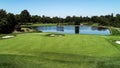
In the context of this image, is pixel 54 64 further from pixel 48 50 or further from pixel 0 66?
pixel 48 50

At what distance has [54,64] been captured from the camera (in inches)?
805

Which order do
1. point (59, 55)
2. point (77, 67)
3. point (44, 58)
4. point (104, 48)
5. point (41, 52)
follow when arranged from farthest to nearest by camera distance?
point (104, 48), point (41, 52), point (59, 55), point (44, 58), point (77, 67)

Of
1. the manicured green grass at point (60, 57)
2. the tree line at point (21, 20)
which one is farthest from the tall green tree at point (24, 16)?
the manicured green grass at point (60, 57)

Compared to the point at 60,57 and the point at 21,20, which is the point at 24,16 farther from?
the point at 60,57

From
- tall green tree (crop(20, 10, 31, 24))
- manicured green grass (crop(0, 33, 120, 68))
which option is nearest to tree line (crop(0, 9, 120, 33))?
tall green tree (crop(20, 10, 31, 24))

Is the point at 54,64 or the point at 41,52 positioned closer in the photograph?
the point at 54,64

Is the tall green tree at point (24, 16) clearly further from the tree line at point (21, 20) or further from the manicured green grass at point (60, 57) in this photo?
the manicured green grass at point (60, 57)

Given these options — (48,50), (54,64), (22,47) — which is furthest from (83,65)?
(22,47)

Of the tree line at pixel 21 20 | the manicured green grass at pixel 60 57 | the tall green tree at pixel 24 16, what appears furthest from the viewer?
the tall green tree at pixel 24 16

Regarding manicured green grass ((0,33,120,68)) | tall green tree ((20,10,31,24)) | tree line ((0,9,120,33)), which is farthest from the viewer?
tall green tree ((20,10,31,24))

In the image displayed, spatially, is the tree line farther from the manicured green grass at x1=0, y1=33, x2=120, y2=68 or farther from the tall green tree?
the manicured green grass at x1=0, y1=33, x2=120, y2=68

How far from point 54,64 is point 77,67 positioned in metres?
2.13

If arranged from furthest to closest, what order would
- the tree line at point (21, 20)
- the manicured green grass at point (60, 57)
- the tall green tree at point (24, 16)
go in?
the tall green tree at point (24, 16), the tree line at point (21, 20), the manicured green grass at point (60, 57)

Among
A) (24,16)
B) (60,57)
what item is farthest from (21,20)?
(60,57)
